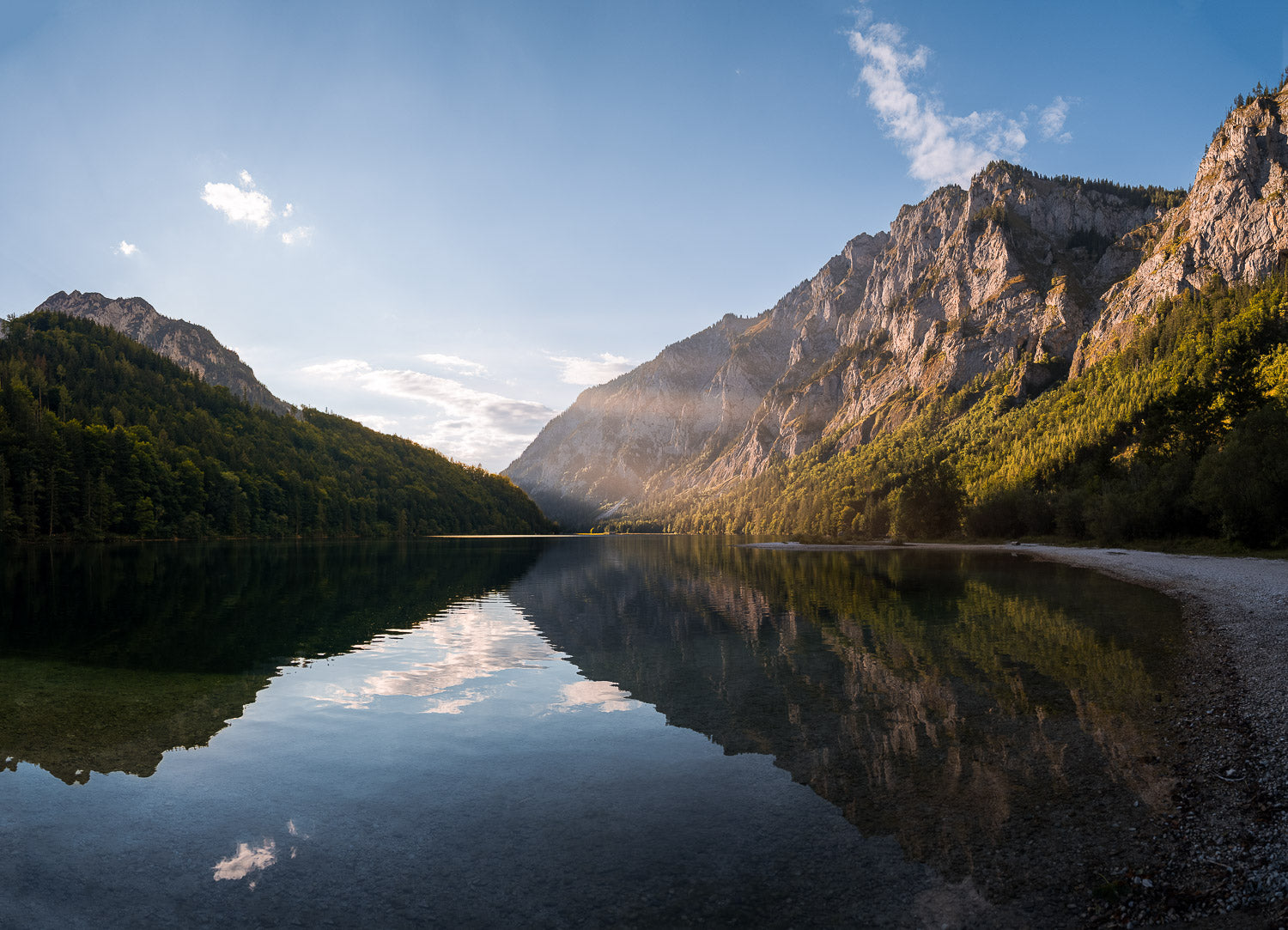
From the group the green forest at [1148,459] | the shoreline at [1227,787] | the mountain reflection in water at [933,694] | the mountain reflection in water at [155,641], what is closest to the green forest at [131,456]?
the mountain reflection in water at [155,641]

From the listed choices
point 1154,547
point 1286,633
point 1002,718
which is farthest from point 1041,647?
point 1154,547

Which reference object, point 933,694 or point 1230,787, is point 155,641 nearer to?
point 933,694

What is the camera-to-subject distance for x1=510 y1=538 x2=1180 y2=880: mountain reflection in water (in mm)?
10414

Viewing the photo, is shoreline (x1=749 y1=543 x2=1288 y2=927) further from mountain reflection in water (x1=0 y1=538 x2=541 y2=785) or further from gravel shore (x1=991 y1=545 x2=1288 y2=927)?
mountain reflection in water (x1=0 y1=538 x2=541 y2=785)

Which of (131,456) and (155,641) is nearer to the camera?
(155,641)

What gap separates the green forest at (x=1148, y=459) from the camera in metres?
60.6

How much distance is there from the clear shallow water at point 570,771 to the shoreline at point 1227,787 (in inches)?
26.8

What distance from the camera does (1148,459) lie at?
99.2 m

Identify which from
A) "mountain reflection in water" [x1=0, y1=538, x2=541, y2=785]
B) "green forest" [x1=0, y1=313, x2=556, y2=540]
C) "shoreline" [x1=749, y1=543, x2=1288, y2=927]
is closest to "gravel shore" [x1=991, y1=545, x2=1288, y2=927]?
"shoreline" [x1=749, y1=543, x2=1288, y2=927]

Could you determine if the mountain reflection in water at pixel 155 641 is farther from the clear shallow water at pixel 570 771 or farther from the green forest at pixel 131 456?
the green forest at pixel 131 456

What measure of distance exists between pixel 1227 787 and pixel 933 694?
7508mm

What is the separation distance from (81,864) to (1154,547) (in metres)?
97.3

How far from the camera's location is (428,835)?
10008 mm

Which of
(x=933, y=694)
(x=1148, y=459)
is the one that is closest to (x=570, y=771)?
(x=933, y=694)
